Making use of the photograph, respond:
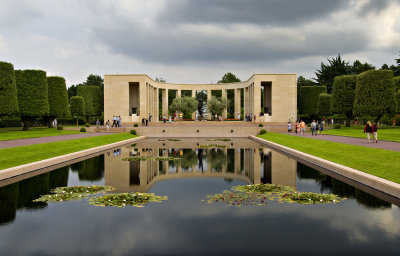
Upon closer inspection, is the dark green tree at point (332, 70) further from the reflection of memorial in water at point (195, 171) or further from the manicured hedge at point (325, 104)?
the reflection of memorial in water at point (195, 171)

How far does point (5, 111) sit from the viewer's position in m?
37.0

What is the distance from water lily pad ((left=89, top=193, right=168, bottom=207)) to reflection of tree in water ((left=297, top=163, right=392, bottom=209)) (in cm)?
547

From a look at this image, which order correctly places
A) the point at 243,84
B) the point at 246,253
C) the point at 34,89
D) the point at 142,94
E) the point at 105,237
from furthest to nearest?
1. the point at 243,84
2. the point at 142,94
3. the point at 34,89
4. the point at 105,237
5. the point at 246,253

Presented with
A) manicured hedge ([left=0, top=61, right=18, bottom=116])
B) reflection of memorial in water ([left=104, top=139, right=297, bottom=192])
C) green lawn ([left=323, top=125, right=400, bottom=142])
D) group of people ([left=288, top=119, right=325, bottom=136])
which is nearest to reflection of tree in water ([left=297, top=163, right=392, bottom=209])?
reflection of memorial in water ([left=104, top=139, right=297, bottom=192])

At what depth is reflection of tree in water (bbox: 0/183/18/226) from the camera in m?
7.47

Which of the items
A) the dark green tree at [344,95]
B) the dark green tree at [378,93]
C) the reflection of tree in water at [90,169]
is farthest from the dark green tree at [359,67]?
the reflection of tree in water at [90,169]

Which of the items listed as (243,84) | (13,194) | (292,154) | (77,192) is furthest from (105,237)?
(243,84)

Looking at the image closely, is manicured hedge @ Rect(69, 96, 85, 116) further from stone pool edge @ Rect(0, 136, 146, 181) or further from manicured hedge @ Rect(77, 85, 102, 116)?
stone pool edge @ Rect(0, 136, 146, 181)

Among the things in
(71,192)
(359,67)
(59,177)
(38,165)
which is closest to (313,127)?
(38,165)

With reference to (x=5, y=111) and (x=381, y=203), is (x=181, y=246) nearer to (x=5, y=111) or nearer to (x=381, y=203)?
(x=381, y=203)

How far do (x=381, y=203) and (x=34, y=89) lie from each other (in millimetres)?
43740

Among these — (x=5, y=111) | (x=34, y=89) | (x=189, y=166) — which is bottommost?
(x=189, y=166)

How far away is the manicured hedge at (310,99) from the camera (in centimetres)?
7119

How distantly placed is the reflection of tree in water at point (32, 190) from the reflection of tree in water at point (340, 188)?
28.5ft
